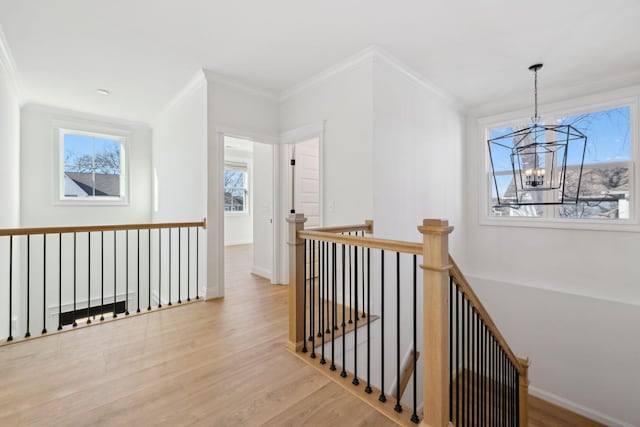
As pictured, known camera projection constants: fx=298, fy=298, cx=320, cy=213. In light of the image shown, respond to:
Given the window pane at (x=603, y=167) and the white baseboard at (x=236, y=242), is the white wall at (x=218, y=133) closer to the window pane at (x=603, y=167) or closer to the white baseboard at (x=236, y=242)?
the window pane at (x=603, y=167)

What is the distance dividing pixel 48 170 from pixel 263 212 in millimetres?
3593

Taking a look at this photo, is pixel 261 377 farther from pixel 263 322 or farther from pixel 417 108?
pixel 417 108

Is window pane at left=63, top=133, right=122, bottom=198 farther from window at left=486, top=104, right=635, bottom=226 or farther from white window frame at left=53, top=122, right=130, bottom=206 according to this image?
window at left=486, top=104, right=635, bottom=226

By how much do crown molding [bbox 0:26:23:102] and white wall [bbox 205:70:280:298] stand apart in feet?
5.96

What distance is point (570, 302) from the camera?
3.94 metres

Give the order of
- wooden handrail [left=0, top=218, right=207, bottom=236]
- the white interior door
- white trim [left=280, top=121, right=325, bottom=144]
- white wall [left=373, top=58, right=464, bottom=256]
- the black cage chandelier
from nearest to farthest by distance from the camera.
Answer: wooden handrail [left=0, top=218, right=207, bottom=236], white wall [left=373, top=58, right=464, bottom=256], white trim [left=280, top=121, right=325, bottom=144], the black cage chandelier, the white interior door

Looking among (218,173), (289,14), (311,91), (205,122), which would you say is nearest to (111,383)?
(218,173)

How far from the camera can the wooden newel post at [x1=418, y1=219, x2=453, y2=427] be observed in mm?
1386

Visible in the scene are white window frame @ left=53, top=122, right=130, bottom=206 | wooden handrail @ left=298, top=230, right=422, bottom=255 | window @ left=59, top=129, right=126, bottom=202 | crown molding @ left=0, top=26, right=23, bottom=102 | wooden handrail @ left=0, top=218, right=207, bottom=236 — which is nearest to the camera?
wooden handrail @ left=298, top=230, right=422, bottom=255

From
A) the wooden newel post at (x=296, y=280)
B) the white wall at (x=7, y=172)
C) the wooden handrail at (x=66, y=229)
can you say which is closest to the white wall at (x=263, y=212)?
the wooden handrail at (x=66, y=229)

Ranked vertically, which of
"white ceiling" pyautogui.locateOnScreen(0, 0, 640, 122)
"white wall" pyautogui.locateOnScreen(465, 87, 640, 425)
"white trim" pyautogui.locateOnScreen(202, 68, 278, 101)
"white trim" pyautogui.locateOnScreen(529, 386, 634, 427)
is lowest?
"white trim" pyautogui.locateOnScreen(529, 386, 634, 427)

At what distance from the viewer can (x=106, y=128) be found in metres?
5.31

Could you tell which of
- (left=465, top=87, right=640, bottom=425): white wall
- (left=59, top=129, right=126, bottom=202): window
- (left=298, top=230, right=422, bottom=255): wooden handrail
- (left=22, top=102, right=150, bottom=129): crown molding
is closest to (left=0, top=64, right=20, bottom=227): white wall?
(left=22, top=102, right=150, bottom=129): crown molding

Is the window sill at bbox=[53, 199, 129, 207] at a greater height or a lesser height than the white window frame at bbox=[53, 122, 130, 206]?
lesser
